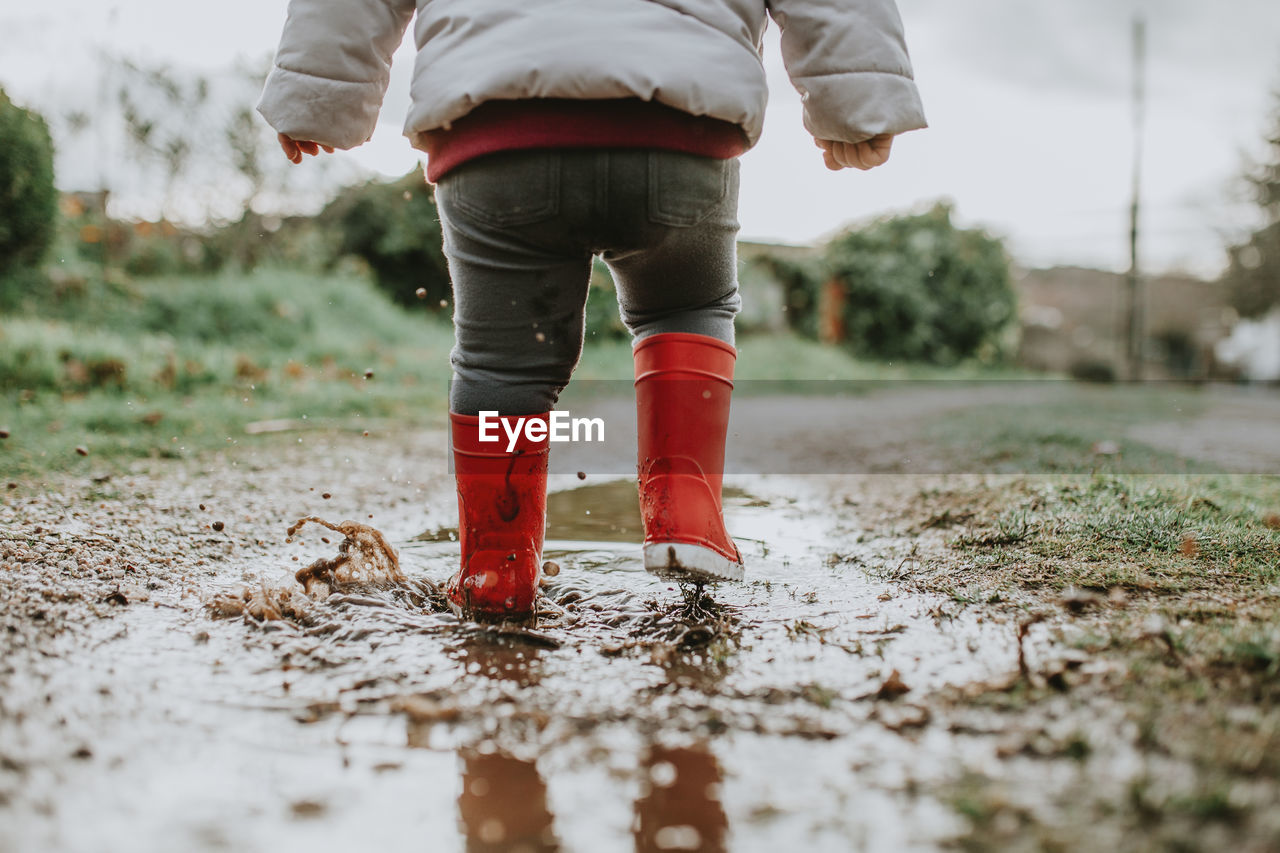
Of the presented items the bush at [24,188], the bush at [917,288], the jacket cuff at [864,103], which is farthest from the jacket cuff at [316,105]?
the bush at [917,288]

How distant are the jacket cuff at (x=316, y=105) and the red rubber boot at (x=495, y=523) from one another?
59cm

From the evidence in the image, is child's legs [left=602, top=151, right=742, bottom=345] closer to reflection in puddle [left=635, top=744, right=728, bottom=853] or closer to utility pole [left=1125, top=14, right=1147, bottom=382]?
reflection in puddle [left=635, top=744, right=728, bottom=853]

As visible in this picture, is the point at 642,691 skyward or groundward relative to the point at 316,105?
groundward

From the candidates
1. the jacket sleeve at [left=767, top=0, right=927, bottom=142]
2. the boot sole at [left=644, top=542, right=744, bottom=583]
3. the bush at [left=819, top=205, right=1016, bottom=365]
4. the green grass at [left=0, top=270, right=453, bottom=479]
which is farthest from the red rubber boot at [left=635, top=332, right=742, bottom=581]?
the bush at [left=819, top=205, right=1016, bottom=365]

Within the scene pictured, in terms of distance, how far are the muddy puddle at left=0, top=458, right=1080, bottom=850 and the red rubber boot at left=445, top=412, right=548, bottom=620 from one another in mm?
65

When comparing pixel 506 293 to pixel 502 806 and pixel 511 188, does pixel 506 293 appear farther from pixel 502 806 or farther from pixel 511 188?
pixel 502 806

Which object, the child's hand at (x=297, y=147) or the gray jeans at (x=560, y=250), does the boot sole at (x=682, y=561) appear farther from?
the child's hand at (x=297, y=147)

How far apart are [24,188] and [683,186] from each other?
571cm

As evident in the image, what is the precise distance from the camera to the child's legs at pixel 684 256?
4.82 feet

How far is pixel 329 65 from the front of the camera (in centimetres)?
165

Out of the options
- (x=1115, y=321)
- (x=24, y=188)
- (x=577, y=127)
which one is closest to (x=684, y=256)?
(x=577, y=127)

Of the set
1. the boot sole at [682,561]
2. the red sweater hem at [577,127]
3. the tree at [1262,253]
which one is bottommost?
the boot sole at [682,561]

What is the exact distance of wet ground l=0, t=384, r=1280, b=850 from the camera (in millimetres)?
891

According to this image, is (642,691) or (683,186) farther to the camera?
(683,186)
